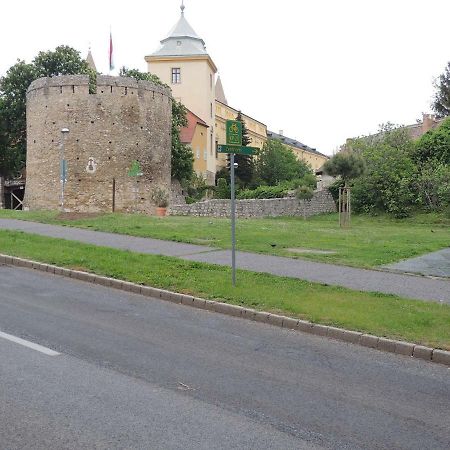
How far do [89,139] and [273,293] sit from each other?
2518cm

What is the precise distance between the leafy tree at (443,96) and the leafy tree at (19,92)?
32.0 meters

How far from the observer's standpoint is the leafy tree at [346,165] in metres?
34.3

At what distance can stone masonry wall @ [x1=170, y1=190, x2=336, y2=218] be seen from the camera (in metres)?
37.1

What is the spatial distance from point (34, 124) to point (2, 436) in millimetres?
32061

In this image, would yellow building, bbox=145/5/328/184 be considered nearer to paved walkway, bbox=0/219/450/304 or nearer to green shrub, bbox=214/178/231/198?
green shrub, bbox=214/178/231/198

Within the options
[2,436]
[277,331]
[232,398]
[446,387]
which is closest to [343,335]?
[277,331]

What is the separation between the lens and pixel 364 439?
14.3 feet

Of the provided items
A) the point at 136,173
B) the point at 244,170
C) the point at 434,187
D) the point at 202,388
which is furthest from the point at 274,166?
the point at 202,388

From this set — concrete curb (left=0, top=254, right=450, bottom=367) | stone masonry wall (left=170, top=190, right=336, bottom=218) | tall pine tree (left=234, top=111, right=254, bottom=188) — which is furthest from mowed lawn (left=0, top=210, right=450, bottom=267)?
tall pine tree (left=234, top=111, right=254, bottom=188)

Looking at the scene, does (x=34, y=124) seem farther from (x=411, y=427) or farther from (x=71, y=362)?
(x=411, y=427)

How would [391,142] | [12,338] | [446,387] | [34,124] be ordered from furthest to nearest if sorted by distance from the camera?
1. [391,142]
2. [34,124]
3. [12,338]
4. [446,387]

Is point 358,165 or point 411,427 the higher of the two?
point 358,165

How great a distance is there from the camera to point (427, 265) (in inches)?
536

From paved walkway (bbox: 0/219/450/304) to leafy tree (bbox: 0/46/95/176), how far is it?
81.3 feet
